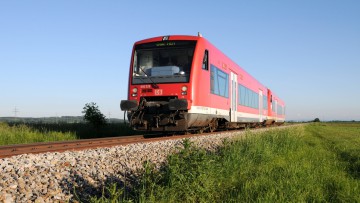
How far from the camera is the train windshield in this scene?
486 inches

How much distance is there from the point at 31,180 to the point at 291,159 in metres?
5.70

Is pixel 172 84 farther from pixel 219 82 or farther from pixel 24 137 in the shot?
pixel 24 137

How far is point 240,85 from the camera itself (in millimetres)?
19141

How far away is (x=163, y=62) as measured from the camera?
12.7 m

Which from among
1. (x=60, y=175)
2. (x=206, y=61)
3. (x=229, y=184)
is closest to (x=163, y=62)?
(x=206, y=61)

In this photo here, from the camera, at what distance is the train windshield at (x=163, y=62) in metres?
12.3

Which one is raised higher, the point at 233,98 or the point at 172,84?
the point at 172,84

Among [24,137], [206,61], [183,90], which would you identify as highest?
[206,61]

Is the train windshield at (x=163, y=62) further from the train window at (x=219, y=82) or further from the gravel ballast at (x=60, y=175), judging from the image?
the gravel ballast at (x=60, y=175)

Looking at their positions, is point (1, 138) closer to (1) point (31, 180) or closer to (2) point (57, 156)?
(2) point (57, 156)

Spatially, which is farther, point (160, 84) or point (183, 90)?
point (160, 84)

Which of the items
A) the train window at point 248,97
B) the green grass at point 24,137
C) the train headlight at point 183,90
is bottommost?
the green grass at point 24,137

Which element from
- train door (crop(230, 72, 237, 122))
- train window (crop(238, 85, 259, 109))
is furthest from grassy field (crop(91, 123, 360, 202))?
train window (crop(238, 85, 259, 109))

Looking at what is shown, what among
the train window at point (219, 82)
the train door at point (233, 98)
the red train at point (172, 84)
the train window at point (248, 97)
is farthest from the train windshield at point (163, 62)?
the train window at point (248, 97)
